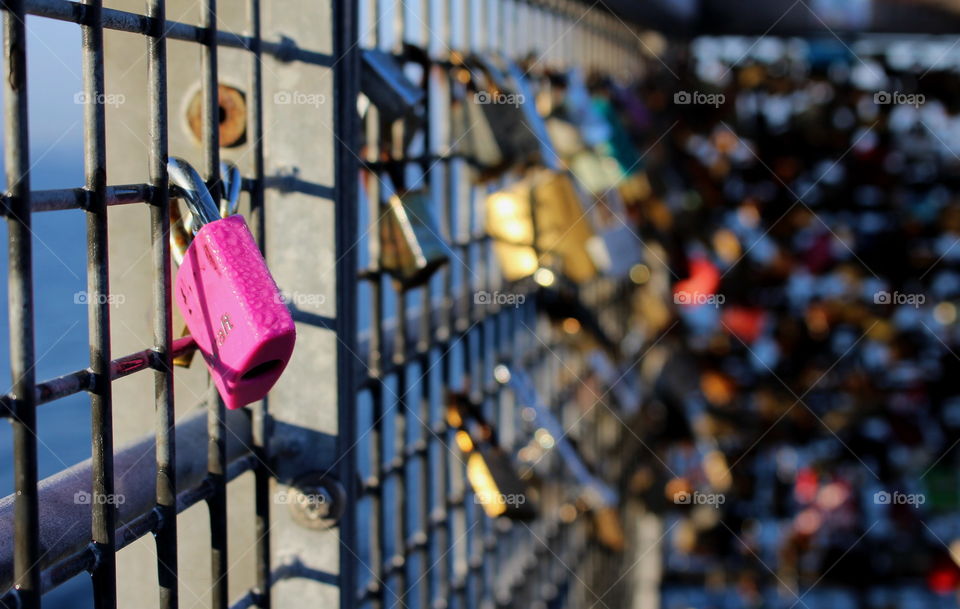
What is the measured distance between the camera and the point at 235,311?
0.45 m

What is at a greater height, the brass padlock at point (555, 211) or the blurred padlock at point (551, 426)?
the brass padlock at point (555, 211)

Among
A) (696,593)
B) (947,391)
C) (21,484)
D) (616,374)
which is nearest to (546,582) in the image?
(616,374)

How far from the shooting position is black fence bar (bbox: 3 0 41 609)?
38 cm

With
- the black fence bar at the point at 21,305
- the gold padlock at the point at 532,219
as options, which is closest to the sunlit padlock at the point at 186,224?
the black fence bar at the point at 21,305

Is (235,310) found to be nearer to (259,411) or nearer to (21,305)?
(21,305)

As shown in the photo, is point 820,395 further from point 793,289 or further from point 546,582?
point 546,582

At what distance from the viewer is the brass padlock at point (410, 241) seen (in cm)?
88

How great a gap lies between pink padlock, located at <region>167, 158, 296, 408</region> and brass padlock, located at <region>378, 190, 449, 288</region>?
389 mm

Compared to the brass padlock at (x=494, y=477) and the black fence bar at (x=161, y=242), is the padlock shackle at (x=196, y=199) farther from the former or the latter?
the brass padlock at (x=494, y=477)

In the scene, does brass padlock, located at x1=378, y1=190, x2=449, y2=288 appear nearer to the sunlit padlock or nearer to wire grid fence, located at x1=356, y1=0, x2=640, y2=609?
wire grid fence, located at x1=356, y1=0, x2=640, y2=609

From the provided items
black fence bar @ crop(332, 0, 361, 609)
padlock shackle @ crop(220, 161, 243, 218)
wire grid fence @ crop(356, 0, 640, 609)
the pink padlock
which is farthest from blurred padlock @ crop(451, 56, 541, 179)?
the pink padlock

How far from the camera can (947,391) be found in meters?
2.94

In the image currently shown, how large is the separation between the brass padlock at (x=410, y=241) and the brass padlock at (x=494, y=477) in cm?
27

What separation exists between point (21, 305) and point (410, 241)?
0.50m
